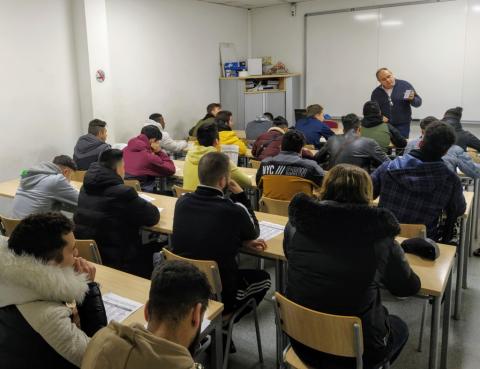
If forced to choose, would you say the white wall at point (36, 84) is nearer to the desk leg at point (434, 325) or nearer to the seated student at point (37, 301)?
the seated student at point (37, 301)

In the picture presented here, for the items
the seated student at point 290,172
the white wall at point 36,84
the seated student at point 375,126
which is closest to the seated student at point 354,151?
the seated student at point 290,172

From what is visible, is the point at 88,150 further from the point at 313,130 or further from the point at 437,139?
the point at 437,139

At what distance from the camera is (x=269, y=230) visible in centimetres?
300

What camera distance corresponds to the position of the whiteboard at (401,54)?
24.3ft

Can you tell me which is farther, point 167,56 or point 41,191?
point 167,56

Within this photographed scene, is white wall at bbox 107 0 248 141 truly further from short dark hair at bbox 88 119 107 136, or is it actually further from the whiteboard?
the whiteboard

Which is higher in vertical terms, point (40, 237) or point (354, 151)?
point (40, 237)

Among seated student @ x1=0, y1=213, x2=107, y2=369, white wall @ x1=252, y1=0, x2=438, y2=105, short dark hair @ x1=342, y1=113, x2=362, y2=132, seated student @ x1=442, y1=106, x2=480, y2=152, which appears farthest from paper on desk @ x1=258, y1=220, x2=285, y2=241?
white wall @ x1=252, y1=0, x2=438, y2=105

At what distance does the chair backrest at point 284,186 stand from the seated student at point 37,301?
235 cm

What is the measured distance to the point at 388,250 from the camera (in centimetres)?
183

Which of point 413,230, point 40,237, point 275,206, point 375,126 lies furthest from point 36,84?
point 413,230

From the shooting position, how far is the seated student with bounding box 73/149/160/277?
2.95 meters

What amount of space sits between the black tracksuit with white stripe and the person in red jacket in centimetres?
252

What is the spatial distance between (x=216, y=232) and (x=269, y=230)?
24.3 inches
